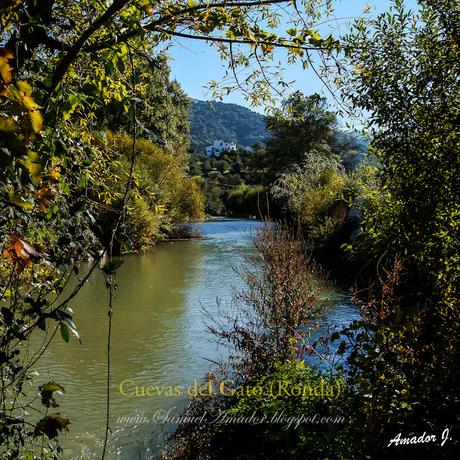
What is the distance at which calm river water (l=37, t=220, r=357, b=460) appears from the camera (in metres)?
5.68

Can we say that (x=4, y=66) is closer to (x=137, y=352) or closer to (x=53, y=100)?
(x=53, y=100)

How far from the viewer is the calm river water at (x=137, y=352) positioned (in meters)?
5.68

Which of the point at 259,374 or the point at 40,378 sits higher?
the point at 259,374

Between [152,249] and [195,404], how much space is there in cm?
1967

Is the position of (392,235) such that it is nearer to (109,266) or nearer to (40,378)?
(109,266)

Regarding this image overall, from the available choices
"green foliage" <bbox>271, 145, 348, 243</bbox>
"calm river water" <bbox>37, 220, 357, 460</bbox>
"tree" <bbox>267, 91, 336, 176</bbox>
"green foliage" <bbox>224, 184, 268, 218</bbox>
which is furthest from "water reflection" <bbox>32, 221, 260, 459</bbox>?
"green foliage" <bbox>224, 184, 268, 218</bbox>

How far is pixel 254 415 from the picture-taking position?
457 cm

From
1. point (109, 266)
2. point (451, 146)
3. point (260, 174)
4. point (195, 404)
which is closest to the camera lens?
point (109, 266)

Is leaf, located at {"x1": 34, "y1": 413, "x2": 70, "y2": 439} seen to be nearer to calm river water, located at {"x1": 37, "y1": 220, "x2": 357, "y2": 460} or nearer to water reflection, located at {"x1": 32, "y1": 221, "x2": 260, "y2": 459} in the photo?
water reflection, located at {"x1": 32, "y1": 221, "x2": 260, "y2": 459}

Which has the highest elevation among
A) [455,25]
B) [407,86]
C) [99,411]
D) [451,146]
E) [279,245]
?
[455,25]

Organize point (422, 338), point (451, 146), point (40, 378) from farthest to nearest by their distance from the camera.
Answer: point (40, 378), point (451, 146), point (422, 338)

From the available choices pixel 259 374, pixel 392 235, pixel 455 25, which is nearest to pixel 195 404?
pixel 259 374

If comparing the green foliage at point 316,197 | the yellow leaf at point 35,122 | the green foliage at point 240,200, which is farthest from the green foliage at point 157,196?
the green foliage at point 240,200

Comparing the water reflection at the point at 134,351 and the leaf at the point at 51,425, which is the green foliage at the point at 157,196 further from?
the leaf at the point at 51,425
